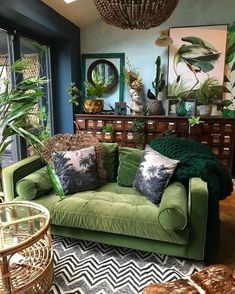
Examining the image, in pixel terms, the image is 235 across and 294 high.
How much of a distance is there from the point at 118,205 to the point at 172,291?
2.96 feet

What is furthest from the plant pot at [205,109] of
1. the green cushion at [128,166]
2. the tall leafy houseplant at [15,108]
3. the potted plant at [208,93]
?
the tall leafy houseplant at [15,108]

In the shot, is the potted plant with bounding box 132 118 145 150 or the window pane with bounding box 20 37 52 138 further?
the potted plant with bounding box 132 118 145 150

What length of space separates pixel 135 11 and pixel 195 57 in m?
2.57

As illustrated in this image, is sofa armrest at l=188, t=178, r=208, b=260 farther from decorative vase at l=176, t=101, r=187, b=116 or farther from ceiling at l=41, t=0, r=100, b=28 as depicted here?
ceiling at l=41, t=0, r=100, b=28

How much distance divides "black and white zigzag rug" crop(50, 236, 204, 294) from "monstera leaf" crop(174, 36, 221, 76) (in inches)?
111

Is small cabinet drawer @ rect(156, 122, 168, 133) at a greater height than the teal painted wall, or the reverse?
the teal painted wall

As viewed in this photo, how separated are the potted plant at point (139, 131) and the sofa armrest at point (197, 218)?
1.81 meters

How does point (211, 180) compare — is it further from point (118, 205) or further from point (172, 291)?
point (172, 291)

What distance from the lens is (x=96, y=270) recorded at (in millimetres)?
1907

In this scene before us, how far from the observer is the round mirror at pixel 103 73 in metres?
4.06

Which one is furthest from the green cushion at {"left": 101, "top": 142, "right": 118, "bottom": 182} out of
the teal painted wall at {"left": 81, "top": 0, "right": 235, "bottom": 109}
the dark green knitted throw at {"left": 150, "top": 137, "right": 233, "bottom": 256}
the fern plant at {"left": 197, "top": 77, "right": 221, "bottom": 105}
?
the fern plant at {"left": 197, "top": 77, "right": 221, "bottom": 105}

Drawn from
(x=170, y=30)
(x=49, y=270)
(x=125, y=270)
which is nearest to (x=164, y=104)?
(x=170, y=30)

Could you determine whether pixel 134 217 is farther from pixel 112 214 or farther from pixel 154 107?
pixel 154 107

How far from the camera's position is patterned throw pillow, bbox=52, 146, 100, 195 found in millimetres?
2273
